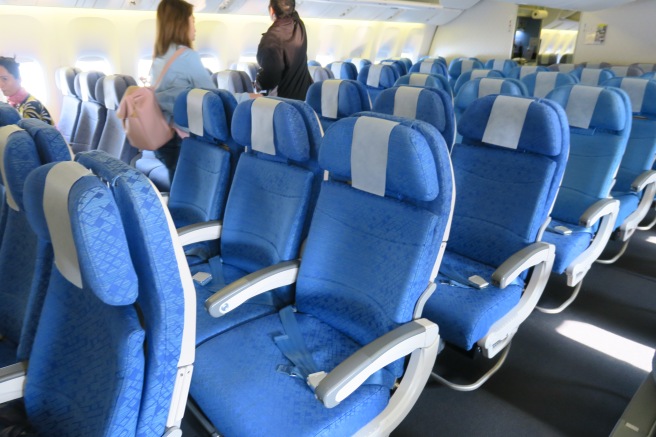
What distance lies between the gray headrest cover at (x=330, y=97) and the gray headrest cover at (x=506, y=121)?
1.36m

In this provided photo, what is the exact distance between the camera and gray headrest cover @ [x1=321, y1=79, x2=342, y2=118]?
128 inches

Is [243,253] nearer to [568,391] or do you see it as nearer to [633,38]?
[568,391]

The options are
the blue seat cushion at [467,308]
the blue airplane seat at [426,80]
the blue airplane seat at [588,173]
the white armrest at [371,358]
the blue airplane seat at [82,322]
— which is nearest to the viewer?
the blue airplane seat at [82,322]

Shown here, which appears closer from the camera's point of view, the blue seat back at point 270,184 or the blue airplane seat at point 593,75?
the blue seat back at point 270,184

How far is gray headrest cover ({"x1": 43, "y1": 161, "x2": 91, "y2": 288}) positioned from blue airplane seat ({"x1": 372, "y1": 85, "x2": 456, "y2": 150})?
1.72 m

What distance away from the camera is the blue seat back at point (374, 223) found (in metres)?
1.41

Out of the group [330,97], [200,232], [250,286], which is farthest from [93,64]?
[250,286]

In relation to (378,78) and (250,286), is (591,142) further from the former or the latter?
(378,78)

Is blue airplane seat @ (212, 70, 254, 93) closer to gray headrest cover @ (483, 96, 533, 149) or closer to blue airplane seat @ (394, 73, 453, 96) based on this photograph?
blue airplane seat @ (394, 73, 453, 96)

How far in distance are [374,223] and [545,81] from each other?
3.99m

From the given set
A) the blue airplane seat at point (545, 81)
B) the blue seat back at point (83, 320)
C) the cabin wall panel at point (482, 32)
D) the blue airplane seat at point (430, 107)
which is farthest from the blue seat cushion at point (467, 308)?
the cabin wall panel at point (482, 32)

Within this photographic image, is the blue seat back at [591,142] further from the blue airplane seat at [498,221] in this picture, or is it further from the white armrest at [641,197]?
the blue airplane seat at [498,221]

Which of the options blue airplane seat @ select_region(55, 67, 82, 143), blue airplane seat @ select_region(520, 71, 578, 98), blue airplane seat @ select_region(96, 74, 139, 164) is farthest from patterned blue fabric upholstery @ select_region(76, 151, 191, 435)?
blue airplane seat @ select_region(55, 67, 82, 143)

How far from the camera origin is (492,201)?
7.16 ft
